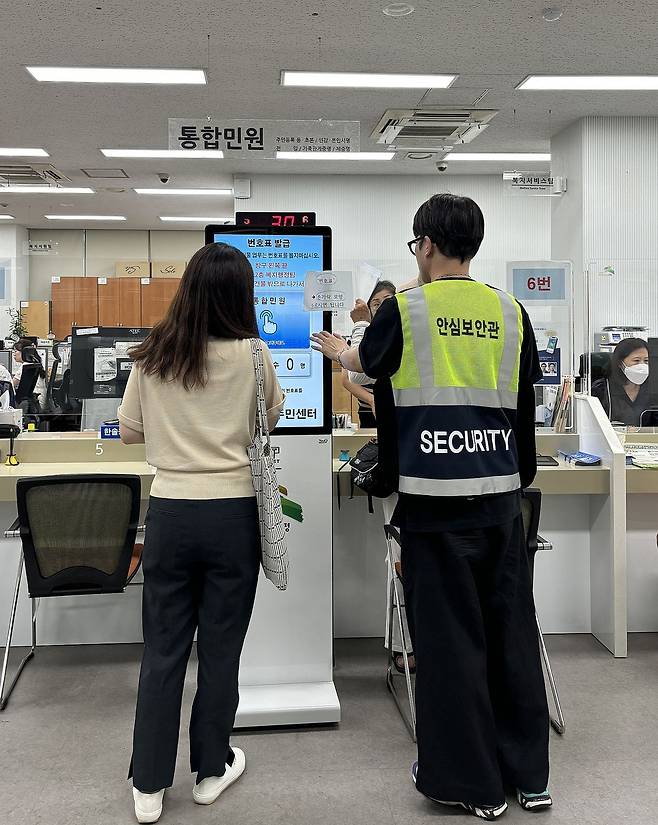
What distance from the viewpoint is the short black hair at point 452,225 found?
8.32 feet

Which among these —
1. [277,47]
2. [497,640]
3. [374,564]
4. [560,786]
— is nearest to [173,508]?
[497,640]

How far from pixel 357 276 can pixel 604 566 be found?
6.79 feet

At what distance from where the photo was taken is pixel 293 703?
3186 millimetres

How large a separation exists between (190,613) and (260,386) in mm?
719

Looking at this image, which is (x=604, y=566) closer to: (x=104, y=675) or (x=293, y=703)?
(x=293, y=703)

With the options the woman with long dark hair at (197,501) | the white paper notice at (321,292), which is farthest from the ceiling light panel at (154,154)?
the woman with long dark hair at (197,501)

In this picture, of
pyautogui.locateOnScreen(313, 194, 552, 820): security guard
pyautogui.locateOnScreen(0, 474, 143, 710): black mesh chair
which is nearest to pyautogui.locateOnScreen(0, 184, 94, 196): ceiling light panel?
pyautogui.locateOnScreen(0, 474, 143, 710): black mesh chair

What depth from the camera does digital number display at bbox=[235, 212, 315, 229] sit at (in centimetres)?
327

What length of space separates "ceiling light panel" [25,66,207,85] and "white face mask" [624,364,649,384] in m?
3.52

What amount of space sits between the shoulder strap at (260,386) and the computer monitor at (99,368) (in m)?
2.59

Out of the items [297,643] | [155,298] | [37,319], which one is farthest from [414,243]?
[155,298]

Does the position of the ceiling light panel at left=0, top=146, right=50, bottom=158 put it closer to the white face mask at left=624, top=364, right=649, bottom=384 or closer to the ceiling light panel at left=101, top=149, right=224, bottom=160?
the ceiling light panel at left=101, top=149, right=224, bottom=160

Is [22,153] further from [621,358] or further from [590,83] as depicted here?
[621,358]

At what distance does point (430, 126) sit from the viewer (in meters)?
6.61
